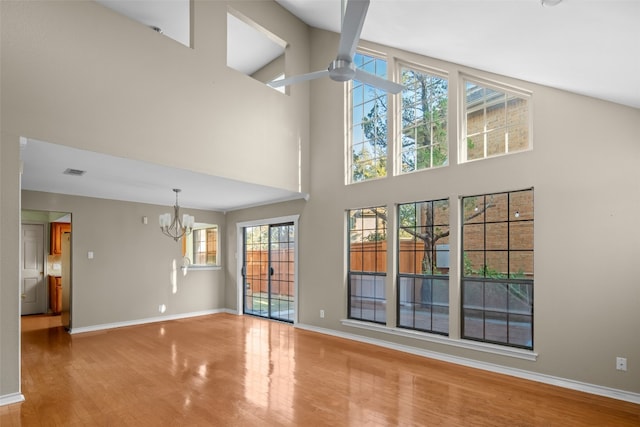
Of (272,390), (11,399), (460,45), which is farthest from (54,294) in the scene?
(460,45)

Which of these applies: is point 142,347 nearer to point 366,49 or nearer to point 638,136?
point 366,49

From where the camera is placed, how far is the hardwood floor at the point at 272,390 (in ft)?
9.85

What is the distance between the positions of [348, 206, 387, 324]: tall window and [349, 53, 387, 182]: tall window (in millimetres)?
667

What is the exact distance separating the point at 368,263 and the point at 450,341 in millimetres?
1645

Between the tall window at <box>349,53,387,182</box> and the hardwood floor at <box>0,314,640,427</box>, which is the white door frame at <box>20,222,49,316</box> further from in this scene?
the tall window at <box>349,53,387,182</box>

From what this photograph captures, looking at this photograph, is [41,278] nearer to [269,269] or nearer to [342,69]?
[269,269]

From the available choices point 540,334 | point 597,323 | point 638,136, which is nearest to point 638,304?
point 597,323

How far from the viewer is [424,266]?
4.95m

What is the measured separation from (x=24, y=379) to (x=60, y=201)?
3.22m

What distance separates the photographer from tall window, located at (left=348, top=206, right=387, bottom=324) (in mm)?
5465

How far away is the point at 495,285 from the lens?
428 centimetres

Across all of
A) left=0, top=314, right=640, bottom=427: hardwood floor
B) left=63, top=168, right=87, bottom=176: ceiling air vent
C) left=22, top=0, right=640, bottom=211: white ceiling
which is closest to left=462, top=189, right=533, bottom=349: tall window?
left=0, top=314, right=640, bottom=427: hardwood floor

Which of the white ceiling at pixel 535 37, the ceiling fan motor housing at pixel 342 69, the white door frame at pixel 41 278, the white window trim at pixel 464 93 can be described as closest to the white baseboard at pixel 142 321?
the white door frame at pixel 41 278

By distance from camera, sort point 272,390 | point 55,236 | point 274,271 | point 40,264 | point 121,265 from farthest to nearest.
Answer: point 55,236
point 40,264
point 274,271
point 121,265
point 272,390
